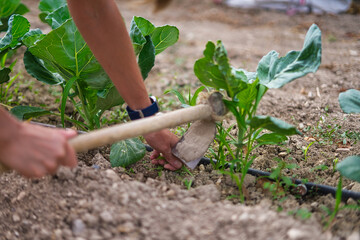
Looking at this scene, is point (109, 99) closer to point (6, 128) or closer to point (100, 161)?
A: point (100, 161)

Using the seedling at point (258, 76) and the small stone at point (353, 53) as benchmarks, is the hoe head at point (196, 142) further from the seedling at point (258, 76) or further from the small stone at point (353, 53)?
the small stone at point (353, 53)

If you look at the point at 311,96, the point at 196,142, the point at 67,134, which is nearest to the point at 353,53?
the point at 311,96

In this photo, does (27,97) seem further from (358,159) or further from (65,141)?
(358,159)

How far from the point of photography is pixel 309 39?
4.76 feet

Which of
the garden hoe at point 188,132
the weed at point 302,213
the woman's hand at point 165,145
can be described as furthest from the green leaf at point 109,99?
the weed at point 302,213

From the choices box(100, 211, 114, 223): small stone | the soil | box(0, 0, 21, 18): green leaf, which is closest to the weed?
the soil

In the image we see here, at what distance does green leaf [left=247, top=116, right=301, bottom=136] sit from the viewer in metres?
1.34

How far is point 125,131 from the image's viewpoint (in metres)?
1.25

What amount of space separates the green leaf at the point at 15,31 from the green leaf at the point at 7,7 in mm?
565

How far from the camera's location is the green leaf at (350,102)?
143 cm

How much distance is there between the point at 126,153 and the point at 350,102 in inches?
40.7

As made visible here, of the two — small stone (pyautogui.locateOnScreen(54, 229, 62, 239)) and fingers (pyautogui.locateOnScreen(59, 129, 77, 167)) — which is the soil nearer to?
small stone (pyautogui.locateOnScreen(54, 229, 62, 239))

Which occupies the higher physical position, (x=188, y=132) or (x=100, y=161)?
(x=188, y=132)

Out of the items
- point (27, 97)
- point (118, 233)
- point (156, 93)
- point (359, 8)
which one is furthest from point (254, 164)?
point (359, 8)
